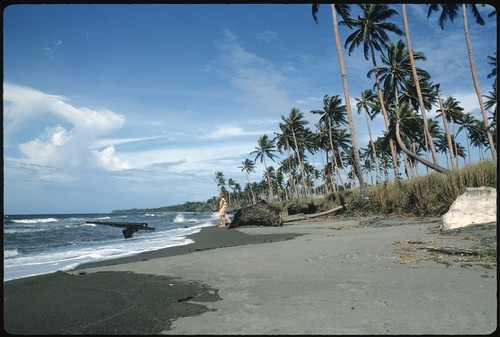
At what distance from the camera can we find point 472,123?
2330 inches

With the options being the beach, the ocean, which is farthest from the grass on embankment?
the ocean

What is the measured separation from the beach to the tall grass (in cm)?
678

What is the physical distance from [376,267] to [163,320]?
3199mm

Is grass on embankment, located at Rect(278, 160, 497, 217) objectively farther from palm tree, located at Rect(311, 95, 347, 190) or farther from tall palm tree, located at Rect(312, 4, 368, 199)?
palm tree, located at Rect(311, 95, 347, 190)

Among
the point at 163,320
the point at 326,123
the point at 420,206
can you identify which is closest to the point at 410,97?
the point at 326,123

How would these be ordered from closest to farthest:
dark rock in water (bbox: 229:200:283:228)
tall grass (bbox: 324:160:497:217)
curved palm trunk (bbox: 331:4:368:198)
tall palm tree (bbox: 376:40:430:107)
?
tall grass (bbox: 324:160:497:217), dark rock in water (bbox: 229:200:283:228), curved palm trunk (bbox: 331:4:368:198), tall palm tree (bbox: 376:40:430:107)

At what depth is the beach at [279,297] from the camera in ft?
8.73

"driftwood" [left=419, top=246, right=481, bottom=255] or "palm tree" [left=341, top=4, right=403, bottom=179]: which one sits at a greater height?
"palm tree" [left=341, top=4, right=403, bottom=179]

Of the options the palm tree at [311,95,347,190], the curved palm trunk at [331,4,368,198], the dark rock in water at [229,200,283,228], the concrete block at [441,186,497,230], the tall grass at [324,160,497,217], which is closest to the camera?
the concrete block at [441,186,497,230]

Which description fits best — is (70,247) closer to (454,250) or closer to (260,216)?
(260,216)

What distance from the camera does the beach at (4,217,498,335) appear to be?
2.66 metres

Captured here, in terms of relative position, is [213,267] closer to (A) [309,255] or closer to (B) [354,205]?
(A) [309,255]

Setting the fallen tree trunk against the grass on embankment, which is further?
the grass on embankment

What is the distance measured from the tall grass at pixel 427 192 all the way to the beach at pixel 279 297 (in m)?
6.78
